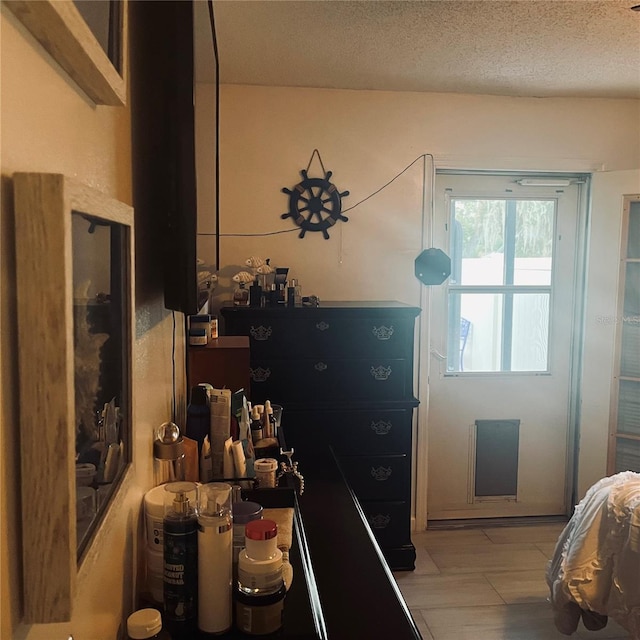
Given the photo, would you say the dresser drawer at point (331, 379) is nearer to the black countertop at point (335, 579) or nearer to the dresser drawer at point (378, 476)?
the dresser drawer at point (378, 476)

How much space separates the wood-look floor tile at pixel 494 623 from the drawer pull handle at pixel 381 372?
1088mm

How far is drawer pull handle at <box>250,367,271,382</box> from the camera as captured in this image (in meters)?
2.99

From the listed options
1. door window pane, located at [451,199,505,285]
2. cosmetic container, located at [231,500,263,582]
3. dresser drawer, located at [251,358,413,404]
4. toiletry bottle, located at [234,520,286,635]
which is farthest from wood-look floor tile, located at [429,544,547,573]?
toiletry bottle, located at [234,520,286,635]

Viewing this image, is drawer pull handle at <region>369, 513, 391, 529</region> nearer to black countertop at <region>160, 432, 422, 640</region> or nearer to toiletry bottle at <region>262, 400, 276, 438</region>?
black countertop at <region>160, 432, 422, 640</region>

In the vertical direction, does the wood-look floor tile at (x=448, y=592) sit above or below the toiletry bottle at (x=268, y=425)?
below

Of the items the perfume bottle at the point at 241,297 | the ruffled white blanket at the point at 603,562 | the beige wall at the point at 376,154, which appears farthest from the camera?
the beige wall at the point at 376,154

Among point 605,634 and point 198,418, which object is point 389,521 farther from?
point 198,418

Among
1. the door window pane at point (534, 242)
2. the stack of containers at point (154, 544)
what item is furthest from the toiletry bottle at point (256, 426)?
the door window pane at point (534, 242)

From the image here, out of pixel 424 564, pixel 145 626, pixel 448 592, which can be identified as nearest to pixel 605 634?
pixel 448 592

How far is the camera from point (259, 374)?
299 centimetres

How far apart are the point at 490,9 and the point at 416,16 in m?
0.28

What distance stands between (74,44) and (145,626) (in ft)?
2.37

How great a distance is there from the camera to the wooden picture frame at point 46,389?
0.49 metres

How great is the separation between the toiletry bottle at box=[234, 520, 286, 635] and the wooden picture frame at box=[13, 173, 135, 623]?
43cm
